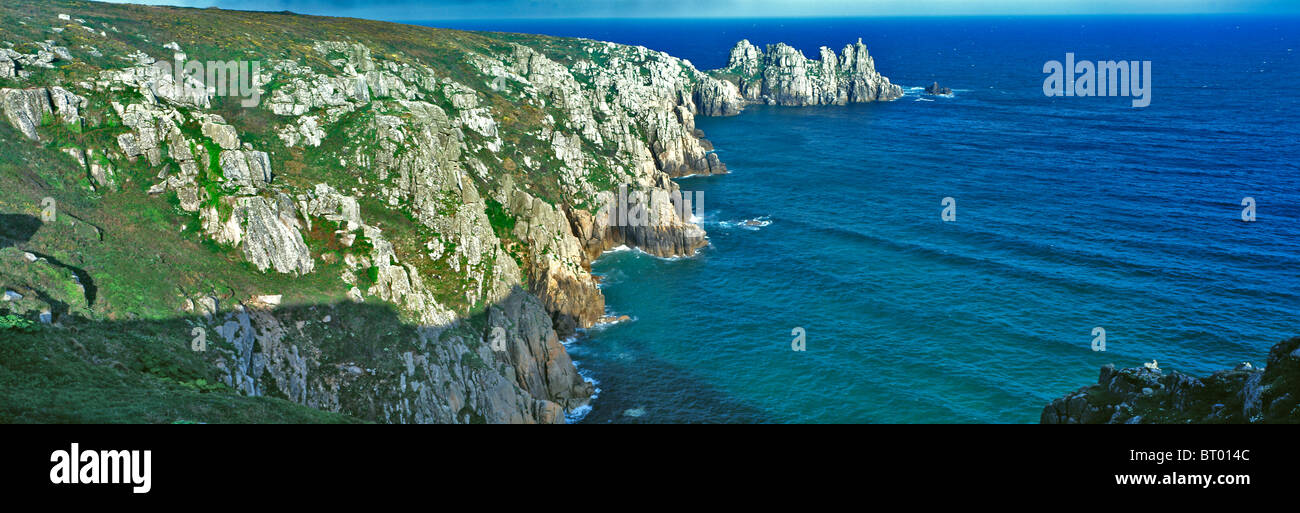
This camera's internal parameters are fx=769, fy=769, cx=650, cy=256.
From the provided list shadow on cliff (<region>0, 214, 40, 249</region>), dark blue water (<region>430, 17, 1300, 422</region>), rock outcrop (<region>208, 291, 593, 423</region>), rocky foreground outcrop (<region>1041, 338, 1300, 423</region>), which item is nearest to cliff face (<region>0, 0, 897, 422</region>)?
rock outcrop (<region>208, 291, 593, 423</region>)

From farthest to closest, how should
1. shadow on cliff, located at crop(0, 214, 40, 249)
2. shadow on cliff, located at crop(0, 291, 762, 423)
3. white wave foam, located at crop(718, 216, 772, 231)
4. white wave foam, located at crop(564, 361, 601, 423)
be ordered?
white wave foam, located at crop(718, 216, 772, 231) < white wave foam, located at crop(564, 361, 601, 423) < shadow on cliff, located at crop(0, 214, 40, 249) < shadow on cliff, located at crop(0, 291, 762, 423)

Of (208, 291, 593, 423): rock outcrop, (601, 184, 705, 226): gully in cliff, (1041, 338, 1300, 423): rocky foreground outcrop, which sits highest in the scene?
(601, 184, 705, 226): gully in cliff

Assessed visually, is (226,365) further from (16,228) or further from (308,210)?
(308,210)

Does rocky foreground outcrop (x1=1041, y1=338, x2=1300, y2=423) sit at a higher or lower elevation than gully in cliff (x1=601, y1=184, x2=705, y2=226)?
lower

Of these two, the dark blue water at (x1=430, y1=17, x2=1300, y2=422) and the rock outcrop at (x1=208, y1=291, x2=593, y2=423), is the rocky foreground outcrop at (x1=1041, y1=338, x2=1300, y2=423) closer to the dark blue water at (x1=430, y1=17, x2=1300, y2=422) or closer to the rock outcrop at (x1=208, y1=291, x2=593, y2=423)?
the dark blue water at (x1=430, y1=17, x2=1300, y2=422)

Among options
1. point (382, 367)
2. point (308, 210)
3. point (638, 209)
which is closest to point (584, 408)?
point (382, 367)

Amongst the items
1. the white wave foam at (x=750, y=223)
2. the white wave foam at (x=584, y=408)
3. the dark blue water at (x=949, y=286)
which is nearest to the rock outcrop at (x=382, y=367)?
the white wave foam at (x=584, y=408)
